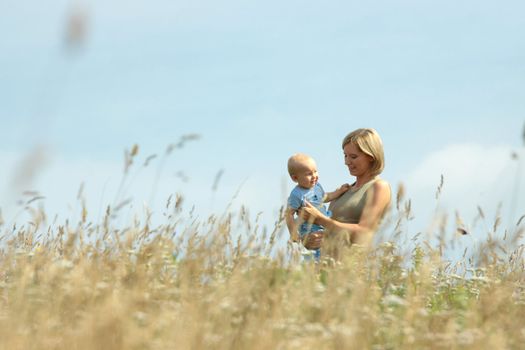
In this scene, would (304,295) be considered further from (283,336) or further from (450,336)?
(450,336)

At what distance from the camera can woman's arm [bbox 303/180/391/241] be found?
21.3 feet

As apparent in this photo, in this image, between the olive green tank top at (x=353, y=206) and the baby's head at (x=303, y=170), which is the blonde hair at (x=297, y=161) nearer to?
the baby's head at (x=303, y=170)

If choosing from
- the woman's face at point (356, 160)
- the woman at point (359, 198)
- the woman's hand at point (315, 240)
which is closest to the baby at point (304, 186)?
the woman at point (359, 198)

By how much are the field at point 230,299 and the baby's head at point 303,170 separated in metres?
1.26

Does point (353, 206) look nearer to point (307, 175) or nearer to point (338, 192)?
point (338, 192)

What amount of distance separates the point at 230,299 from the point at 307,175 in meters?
3.02

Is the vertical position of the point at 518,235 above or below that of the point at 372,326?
above

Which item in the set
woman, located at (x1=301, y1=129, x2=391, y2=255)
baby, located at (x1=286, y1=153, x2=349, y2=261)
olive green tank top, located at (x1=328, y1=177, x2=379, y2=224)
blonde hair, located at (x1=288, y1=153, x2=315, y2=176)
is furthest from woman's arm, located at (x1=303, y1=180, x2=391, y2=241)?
blonde hair, located at (x1=288, y1=153, x2=315, y2=176)

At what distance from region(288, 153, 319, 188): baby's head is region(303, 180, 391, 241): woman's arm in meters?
0.52

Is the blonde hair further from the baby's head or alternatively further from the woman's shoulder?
Result: the woman's shoulder

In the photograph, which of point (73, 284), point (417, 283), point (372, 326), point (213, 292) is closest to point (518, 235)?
point (417, 283)

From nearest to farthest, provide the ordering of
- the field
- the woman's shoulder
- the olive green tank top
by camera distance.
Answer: the field
the woman's shoulder
the olive green tank top

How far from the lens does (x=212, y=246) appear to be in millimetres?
5344

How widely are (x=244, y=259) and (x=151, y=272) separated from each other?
0.80 metres
